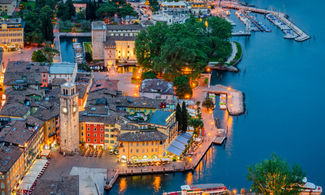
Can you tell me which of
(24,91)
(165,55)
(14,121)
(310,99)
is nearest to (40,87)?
(24,91)

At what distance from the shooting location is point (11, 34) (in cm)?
9369

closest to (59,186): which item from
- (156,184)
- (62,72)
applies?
(156,184)

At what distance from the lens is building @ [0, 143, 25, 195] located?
45.2 meters

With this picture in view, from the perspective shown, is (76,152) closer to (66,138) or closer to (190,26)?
(66,138)

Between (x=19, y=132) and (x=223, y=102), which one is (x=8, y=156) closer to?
(x=19, y=132)

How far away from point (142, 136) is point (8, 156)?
47.5 feet

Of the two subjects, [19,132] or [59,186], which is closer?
[59,186]

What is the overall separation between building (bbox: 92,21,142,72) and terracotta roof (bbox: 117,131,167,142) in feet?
113

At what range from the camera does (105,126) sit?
182 feet

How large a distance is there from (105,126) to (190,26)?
139 feet

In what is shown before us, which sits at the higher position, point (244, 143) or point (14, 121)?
point (14, 121)

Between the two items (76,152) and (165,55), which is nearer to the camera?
(76,152)

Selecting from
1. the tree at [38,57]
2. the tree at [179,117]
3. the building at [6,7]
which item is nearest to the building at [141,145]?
the tree at [179,117]

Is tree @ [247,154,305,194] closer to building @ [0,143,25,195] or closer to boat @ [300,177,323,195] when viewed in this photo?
boat @ [300,177,323,195]
